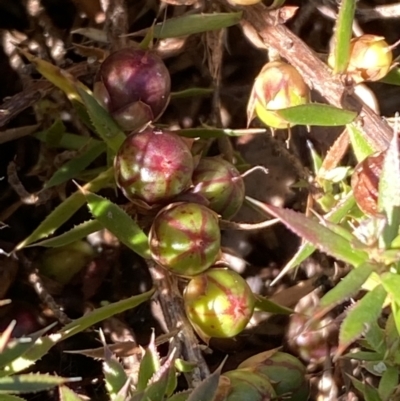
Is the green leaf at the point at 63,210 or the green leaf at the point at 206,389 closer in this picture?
the green leaf at the point at 206,389

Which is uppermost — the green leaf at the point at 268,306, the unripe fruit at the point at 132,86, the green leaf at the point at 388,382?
the unripe fruit at the point at 132,86

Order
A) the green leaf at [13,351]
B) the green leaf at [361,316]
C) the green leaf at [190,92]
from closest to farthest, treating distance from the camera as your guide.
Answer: the green leaf at [361,316], the green leaf at [13,351], the green leaf at [190,92]

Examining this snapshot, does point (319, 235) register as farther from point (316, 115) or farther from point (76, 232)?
point (76, 232)

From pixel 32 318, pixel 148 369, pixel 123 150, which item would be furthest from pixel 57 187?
pixel 148 369

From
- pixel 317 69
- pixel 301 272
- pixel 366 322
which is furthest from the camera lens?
pixel 301 272

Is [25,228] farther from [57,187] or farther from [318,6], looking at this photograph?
[318,6]

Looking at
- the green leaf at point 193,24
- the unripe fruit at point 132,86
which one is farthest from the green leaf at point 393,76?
the unripe fruit at point 132,86

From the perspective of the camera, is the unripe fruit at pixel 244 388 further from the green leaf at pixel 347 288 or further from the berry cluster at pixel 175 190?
the green leaf at pixel 347 288
